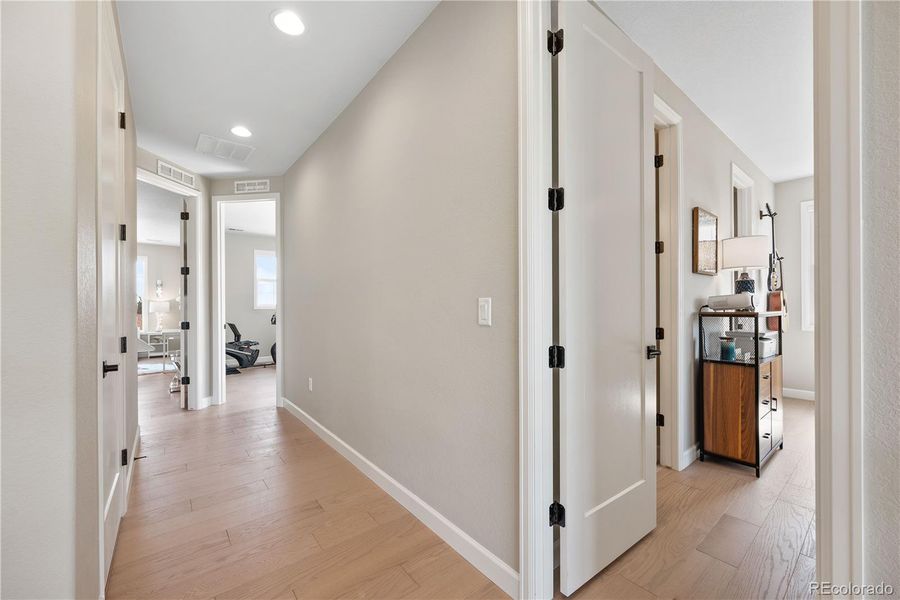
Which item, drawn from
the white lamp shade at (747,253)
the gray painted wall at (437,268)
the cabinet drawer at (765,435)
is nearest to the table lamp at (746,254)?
the white lamp shade at (747,253)

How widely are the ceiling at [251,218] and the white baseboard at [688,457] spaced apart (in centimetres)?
542

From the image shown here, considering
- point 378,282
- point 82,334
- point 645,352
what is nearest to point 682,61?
point 645,352

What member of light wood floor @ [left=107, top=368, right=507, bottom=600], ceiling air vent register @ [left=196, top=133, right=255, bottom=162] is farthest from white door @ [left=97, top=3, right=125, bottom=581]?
ceiling air vent register @ [left=196, top=133, right=255, bottom=162]

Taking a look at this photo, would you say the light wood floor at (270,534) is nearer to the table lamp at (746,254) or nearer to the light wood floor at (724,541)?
the light wood floor at (724,541)

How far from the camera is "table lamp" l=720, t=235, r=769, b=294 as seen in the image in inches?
115

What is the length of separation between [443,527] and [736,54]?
3.18m

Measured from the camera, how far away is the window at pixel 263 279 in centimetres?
812

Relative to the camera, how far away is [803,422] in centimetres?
368

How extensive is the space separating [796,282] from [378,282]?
5137 millimetres

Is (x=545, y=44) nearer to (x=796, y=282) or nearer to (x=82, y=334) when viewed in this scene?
(x=82, y=334)

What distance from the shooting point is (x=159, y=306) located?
8.21 m

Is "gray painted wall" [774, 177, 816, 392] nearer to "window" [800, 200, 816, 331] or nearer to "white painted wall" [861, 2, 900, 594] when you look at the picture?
"window" [800, 200, 816, 331]

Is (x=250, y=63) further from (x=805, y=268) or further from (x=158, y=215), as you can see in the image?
(x=805, y=268)

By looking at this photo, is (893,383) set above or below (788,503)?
above
